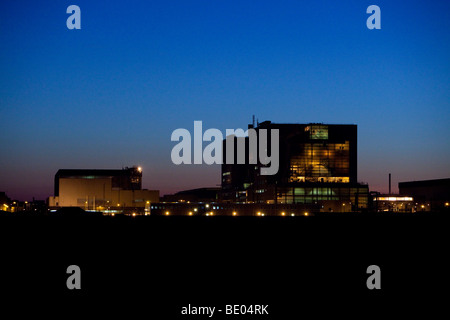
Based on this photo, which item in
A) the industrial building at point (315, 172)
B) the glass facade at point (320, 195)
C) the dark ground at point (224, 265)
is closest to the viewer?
the dark ground at point (224, 265)

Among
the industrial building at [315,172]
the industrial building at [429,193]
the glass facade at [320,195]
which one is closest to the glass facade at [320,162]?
the industrial building at [315,172]

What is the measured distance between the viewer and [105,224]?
24.7m

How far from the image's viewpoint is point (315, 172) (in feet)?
470

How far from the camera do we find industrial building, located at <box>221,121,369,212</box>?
135 meters

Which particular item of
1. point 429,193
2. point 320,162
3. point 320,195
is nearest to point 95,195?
point 320,195

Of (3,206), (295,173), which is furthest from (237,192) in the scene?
(3,206)

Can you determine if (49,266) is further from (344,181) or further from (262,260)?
(344,181)

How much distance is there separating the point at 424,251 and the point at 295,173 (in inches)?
4678

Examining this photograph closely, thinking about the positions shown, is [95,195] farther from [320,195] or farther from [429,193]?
[429,193]

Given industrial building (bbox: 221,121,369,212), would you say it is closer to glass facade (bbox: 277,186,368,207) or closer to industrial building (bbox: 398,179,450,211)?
glass facade (bbox: 277,186,368,207)

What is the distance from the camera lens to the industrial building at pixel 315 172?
135 metres

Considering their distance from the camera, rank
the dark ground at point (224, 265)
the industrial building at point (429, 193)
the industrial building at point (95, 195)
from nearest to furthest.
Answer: the dark ground at point (224, 265) → the industrial building at point (95, 195) → the industrial building at point (429, 193)

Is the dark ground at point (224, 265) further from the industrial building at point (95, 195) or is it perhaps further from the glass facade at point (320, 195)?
A: the glass facade at point (320, 195)

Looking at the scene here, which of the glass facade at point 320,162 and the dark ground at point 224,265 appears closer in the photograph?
the dark ground at point 224,265
